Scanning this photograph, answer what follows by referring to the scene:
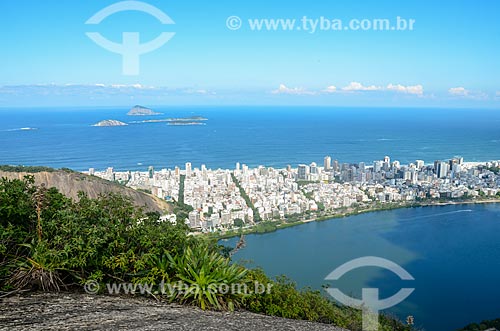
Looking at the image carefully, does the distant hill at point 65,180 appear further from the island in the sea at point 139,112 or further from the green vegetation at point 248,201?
the island in the sea at point 139,112

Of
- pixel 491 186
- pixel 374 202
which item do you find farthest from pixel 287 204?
pixel 491 186

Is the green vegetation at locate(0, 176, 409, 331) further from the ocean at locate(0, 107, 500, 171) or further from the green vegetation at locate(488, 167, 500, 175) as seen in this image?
the green vegetation at locate(488, 167, 500, 175)

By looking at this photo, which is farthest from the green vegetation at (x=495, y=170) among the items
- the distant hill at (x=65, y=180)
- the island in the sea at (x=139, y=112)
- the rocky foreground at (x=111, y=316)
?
the island in the sea at (x=139, y=112)

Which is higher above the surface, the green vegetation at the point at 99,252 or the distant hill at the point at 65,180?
the green vegetation at the point at 99,252

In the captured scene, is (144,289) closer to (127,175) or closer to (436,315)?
(436,315)

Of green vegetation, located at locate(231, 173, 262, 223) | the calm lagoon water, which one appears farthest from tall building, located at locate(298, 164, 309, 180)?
the calm lagoon water

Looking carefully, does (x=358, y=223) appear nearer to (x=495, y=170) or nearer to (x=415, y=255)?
(x=415, y=255)
